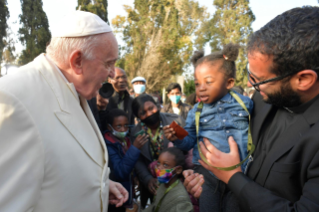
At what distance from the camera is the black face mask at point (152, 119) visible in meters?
3.46

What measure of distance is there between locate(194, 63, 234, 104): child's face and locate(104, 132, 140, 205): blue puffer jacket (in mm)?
1169

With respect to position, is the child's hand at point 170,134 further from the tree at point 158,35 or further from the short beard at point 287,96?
the tree at point 158,35

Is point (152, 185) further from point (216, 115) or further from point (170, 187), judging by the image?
point (216, 115)

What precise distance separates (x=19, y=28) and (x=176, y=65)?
11.1 m

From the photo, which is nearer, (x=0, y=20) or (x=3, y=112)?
(x=3, y=112)

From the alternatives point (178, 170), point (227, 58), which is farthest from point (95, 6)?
point (178, 170)

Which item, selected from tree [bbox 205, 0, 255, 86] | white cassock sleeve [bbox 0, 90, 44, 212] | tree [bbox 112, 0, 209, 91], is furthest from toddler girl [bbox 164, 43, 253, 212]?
tree [bbox 205, 0, 255, 86]

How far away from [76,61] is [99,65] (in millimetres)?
171

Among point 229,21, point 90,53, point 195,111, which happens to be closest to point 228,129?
point 195,111

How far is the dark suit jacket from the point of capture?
1150 millimetres

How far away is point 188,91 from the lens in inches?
880

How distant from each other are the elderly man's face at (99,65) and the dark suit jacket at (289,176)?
49.1 inches

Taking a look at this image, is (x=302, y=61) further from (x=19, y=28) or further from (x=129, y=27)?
(x=129, y=27)

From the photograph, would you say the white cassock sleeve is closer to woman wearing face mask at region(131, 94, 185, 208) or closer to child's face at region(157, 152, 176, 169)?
child's face at region(157, 152, 176, 169)
